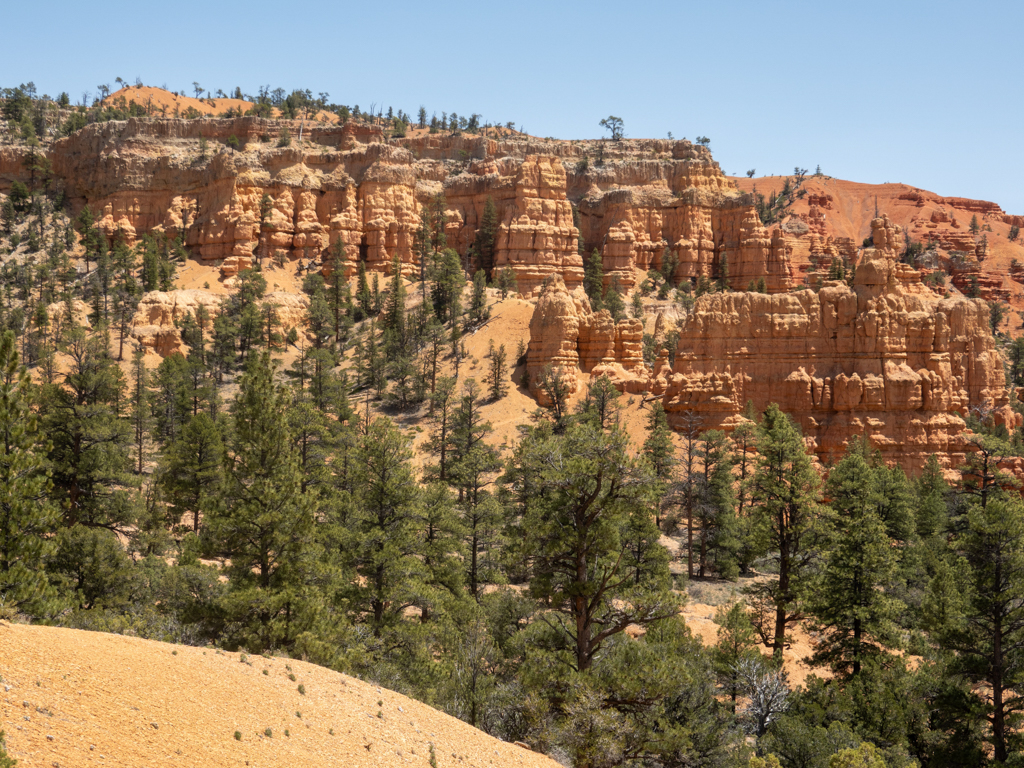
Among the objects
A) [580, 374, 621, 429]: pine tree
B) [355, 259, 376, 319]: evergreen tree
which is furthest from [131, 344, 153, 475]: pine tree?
[580, 374, 621, 429]: pine tree

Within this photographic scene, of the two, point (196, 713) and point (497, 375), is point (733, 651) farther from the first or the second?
point (497, 375)

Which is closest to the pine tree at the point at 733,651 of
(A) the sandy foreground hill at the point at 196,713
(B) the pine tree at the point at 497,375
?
(A) the sandy foreground hill at the point at 196,713

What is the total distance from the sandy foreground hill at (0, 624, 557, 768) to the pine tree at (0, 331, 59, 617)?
16.2ft

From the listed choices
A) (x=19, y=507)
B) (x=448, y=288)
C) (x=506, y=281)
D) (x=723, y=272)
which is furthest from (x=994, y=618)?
(x=723, y=272)

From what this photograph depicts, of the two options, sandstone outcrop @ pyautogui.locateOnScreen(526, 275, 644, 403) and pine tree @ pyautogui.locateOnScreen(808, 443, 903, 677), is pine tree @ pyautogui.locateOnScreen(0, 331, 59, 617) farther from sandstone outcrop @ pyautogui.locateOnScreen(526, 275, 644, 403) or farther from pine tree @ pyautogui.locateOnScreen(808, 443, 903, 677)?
→ sandstone outcrop @ pyautogui.locateOnScreen(526, 275, 644, 403)

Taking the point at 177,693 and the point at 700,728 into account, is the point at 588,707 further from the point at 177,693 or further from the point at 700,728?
the point at 177,693

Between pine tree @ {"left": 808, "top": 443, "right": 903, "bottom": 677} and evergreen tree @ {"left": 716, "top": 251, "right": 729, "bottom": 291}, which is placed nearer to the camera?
pine tree @ {"left": 808, "top": 443, "right": 903, "bottom": 677}

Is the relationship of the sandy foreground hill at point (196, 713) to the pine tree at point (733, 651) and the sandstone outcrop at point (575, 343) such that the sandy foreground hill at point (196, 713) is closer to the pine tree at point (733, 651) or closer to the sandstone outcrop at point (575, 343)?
the pine tree at point (733, 651)

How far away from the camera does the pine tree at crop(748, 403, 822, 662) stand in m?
26.4

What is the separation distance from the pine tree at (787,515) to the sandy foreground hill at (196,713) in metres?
14.3

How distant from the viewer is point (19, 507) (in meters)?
18.4

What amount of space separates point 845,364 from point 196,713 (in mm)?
53015

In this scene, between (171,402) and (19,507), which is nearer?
(19,507)

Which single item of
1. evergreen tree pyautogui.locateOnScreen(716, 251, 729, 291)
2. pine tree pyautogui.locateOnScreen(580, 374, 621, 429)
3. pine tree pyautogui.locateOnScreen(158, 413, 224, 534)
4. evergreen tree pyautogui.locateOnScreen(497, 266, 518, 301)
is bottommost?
pine tree pyautogui.locateOnScreen(158, 413, 224, 534)
